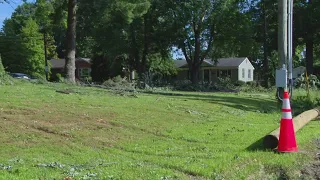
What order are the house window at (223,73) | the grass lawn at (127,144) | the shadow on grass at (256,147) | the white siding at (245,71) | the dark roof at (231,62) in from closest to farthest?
1. the grass lawn at (127,144)
2. the shadow on grass at (256,147)
3. the dark roof at (231,62)
4. the house window at (223,73)
5. the white siding at (245,71)


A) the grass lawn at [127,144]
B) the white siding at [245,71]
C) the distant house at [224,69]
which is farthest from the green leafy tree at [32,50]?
the grass lawn at [127,144]

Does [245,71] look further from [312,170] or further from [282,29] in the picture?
[312,170]

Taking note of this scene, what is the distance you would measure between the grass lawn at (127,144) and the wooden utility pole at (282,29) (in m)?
5.05

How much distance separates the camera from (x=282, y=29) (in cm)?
1741

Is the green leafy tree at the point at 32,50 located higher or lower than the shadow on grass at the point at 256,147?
higher

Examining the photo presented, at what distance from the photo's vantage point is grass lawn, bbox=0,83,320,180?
5.82 m

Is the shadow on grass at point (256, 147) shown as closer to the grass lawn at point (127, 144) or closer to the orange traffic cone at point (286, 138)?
the grass lawn at point (127, 144)

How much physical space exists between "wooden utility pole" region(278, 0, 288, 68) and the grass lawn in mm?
5048

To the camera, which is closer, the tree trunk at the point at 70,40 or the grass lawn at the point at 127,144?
the grass lawn at the point at 127,144

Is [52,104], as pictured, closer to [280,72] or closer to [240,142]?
[240,142]

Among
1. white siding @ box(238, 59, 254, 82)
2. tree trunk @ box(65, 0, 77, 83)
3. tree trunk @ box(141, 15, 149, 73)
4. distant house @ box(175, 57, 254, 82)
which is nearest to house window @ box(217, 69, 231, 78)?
distant house @ box(175, 57, 254, 82)

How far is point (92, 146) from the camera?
7.94 metres

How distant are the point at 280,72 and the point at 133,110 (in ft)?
15.4

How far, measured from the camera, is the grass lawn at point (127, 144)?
19.1ft
